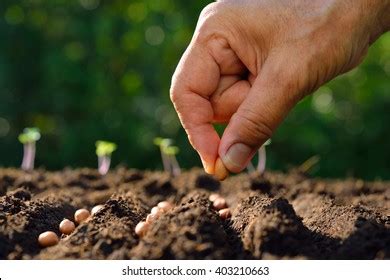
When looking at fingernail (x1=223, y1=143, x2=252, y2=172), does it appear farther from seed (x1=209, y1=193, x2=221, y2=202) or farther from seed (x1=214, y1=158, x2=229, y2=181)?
seed (x1=209, y1=193, x2=221, y2=202)

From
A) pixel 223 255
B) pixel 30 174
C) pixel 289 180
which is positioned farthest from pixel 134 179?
pixel 223 255

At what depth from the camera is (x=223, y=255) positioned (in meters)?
1.62

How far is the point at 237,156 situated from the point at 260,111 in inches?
6.8

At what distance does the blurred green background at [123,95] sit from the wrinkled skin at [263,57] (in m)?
3.14

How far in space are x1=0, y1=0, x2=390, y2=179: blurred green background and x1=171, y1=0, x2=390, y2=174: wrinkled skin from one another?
3.14m

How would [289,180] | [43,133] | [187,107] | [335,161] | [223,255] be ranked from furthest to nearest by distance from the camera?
Result: [43,133]
[335,161]
[289,180]
[187,107]
[223,255]

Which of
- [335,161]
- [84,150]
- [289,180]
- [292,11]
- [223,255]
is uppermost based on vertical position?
[292,11]

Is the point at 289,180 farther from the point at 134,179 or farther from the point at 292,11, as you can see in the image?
the point at 292,11

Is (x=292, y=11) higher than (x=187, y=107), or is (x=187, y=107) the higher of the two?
(x=292, y=11)

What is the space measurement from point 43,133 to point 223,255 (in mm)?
4427

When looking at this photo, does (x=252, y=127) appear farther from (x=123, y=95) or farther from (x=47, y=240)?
(x=123, y=95)

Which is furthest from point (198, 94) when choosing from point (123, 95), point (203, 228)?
point (123, 95)

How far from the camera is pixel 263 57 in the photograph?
2141mm

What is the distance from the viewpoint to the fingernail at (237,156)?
215cm
